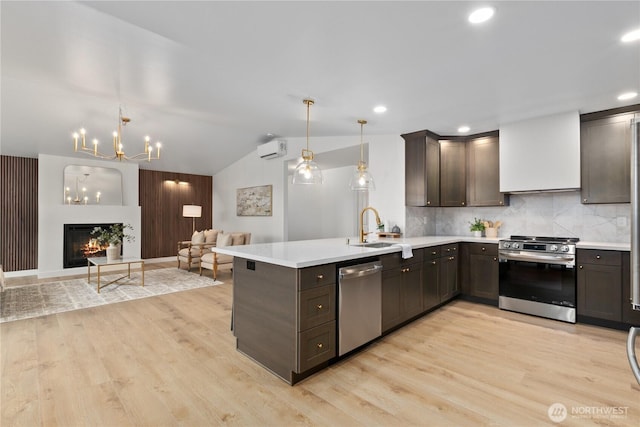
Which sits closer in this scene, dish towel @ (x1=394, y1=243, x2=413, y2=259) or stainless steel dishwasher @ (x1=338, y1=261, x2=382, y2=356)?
stainless steel dishwasher @ (x1=338, y1=261, x2=382, y2=356)

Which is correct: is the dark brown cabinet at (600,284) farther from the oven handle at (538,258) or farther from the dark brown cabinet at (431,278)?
the dark brown cabinet at (431,278)

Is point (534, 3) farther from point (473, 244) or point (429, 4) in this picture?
point (473, 244)

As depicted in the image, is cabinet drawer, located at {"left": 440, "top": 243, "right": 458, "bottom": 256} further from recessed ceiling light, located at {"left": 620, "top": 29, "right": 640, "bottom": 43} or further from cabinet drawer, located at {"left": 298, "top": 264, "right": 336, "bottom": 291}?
recessed ceiling light, located at {"left": 620, "top": 29, "right": 640, "bottom": 43}

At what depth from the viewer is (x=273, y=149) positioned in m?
6.51

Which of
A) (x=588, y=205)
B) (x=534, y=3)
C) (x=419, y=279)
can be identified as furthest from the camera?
(x=588, y=205)

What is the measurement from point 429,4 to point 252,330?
8.61ft

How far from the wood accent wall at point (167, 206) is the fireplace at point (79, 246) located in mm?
1151

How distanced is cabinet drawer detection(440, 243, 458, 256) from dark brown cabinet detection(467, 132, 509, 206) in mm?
808

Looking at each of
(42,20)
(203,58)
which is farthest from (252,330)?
(42,20)

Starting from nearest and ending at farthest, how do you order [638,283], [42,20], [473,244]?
1. [638,283]
2. [42,20]
3. [473,244]

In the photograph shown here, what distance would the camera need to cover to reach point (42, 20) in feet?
7.31

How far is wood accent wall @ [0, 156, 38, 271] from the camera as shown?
19.7 feet

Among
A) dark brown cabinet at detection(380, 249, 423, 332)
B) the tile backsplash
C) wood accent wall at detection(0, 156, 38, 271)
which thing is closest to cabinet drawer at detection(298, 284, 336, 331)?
dark brown cabinet at detection(380, 249, 423, 332)

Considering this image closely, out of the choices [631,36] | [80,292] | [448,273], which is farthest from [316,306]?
[80,292]
